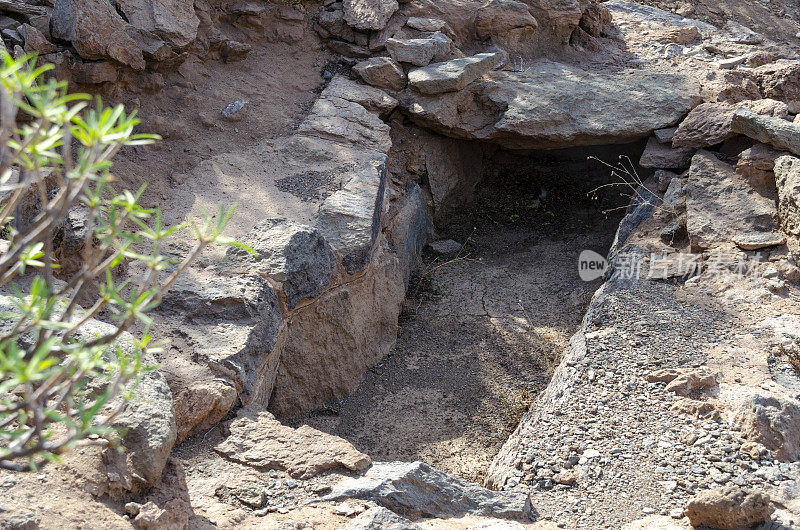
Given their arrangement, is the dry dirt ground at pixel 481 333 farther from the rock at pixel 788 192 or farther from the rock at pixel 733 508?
the rock at pixel 788 192

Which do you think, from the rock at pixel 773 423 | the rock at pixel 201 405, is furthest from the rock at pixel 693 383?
the rock at pixel 201 405

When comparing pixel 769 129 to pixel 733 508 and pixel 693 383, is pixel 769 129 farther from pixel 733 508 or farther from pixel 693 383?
pixel 733 508

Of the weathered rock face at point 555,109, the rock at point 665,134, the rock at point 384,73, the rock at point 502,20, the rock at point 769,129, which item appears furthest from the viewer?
the rock at point 502,20

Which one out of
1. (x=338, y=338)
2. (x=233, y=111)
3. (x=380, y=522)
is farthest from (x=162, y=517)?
(x=233, y=111)

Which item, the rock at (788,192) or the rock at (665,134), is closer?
the rock at (788,192)

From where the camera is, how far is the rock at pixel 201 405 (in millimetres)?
3002

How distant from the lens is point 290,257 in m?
3.94

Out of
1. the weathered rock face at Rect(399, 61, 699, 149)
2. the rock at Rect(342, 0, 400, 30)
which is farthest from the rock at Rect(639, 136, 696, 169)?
the rock at Rect(342, 0, 400, 30)

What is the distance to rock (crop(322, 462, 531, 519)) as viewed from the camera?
8.99 feet

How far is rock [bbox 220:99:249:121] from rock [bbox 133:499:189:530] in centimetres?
352

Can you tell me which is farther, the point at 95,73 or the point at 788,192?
the point at 95,73

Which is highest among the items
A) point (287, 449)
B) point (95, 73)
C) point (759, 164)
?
point (95, 73)

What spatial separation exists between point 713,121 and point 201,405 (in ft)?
13.8

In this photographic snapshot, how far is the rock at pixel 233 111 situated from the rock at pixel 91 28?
863mm
